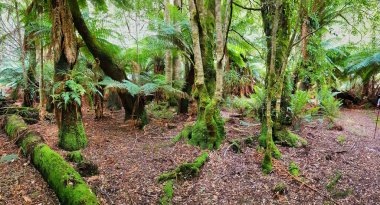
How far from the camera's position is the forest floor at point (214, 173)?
3074mm

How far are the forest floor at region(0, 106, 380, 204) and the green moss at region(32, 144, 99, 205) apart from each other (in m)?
0.12

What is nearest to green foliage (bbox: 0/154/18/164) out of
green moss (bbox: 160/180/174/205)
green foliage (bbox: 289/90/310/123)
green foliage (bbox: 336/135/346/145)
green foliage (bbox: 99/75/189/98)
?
green foliage (bbox: 99/75/189/98)

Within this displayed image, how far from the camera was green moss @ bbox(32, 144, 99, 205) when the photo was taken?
271 centimetres

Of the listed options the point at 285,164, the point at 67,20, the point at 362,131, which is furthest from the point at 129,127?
the point at 362,131

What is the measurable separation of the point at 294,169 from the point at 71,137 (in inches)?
125

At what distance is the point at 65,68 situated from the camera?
4.16 metres

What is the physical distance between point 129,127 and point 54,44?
83.4 inches

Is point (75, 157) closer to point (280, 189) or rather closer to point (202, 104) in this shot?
point (202, 104)

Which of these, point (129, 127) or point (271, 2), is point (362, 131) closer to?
point (271, 2)

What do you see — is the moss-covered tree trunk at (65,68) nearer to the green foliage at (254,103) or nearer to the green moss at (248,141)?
the green moss at (248,141)

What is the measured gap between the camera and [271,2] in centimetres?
401

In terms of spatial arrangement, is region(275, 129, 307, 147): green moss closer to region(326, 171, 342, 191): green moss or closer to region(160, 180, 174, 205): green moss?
region(326, 171, 342, 191): green moss

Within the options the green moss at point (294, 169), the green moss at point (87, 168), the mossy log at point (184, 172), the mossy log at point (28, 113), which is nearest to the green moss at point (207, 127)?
the mossy log at point (184, 172)

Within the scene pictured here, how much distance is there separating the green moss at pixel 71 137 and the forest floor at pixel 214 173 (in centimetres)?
14
